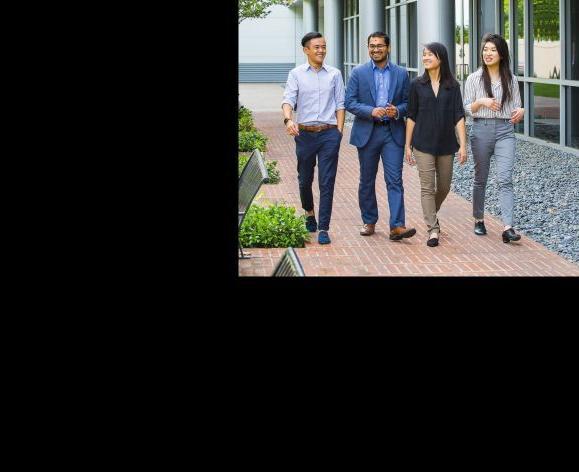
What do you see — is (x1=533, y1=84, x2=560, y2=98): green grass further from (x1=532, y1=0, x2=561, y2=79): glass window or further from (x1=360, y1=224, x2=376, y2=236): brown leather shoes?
(x1=360, y1=224, x2=376, y2=236): brown leather shoes

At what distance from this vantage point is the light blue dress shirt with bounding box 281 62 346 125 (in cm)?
1005

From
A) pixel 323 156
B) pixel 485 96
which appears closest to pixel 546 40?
pixel 485 96

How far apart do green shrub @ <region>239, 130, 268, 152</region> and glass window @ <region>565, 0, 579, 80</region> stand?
4.97 meters

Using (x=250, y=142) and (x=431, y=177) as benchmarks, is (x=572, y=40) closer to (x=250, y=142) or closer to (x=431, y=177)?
(x=250, y=142)

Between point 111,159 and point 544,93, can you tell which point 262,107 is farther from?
point 111,159

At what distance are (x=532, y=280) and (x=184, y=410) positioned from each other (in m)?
1.32

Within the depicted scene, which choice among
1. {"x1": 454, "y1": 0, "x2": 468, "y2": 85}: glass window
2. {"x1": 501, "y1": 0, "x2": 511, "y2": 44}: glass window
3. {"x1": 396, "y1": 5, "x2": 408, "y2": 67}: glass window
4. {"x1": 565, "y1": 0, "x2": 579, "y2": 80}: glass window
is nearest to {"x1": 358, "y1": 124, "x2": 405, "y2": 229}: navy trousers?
{"x1": 565, "y1": 0, "x2": 579, "y2": 80}: glass window

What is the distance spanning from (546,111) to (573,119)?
125 centimetres

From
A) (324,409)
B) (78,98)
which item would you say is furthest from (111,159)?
(324,409)

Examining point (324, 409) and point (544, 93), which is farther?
point (544, 93)

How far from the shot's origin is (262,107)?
3581cm

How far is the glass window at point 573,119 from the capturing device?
53.6ft

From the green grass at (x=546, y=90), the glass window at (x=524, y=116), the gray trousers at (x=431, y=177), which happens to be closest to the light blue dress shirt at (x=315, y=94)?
the gray trousers at (x=431, y=177)

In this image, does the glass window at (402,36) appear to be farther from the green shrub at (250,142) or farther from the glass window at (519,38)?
the green shrub at (250,142)
